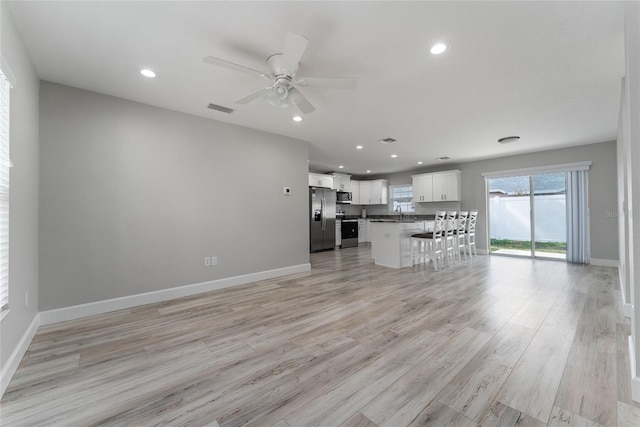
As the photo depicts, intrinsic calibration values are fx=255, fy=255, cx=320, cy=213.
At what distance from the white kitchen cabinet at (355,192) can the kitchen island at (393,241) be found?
133 inches

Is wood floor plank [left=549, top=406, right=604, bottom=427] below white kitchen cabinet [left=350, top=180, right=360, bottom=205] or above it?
below

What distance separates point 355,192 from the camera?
9.02 meters

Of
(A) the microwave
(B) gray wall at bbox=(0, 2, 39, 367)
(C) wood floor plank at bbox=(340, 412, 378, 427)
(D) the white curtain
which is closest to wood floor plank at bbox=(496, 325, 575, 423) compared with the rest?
(C) wood floor plank at bbox=(340, 412, 378, 427)

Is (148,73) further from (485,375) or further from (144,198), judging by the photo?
(485,375)

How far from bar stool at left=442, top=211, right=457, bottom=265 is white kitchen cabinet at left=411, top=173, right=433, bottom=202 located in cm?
198

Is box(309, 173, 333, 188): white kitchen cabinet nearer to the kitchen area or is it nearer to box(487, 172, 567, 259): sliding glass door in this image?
the kitchen area

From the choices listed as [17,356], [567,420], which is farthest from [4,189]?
[567,420]

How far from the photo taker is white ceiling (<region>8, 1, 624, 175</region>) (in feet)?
5.79

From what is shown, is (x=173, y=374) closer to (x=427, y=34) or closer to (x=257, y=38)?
(x=257, y=38)

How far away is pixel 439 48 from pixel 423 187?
19.1 ft

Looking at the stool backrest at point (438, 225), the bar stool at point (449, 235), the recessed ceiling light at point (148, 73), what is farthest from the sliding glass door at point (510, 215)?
the recessed ceiling light at point (148, 73)

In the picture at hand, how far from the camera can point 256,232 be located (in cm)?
419

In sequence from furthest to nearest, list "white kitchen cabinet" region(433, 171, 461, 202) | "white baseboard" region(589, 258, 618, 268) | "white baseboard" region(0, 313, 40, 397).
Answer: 1. "white kitchen cabinet" region(433, 171, 461, 202)
2. "white baseboard" region(589, 258, 618, 268)
3. "white baseboard" region(0, 313, 40, 397)

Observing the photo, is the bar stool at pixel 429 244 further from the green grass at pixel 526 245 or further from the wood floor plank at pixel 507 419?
the wood floor plank at pixel 507 419
